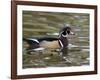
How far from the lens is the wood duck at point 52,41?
195cm

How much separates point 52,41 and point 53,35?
0.06 metres

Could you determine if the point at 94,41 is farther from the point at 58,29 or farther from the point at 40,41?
the point at 40,41

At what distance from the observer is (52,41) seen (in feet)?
6.61

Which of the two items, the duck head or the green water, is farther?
the duck head

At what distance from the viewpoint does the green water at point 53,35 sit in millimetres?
1938

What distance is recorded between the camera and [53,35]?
2014 millimetres

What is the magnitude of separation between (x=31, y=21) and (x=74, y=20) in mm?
426

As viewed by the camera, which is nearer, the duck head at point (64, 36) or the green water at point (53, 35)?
the green water at point (53, 35)

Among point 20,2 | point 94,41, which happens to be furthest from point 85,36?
point 20,2

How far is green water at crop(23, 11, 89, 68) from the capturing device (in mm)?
1938

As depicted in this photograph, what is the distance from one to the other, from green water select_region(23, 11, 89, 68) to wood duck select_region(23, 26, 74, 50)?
0.04 metres

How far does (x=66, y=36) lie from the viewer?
6.75 ft

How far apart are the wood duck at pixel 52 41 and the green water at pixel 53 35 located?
4 cm

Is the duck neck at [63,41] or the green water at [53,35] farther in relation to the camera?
the duck neck at [63,41]
